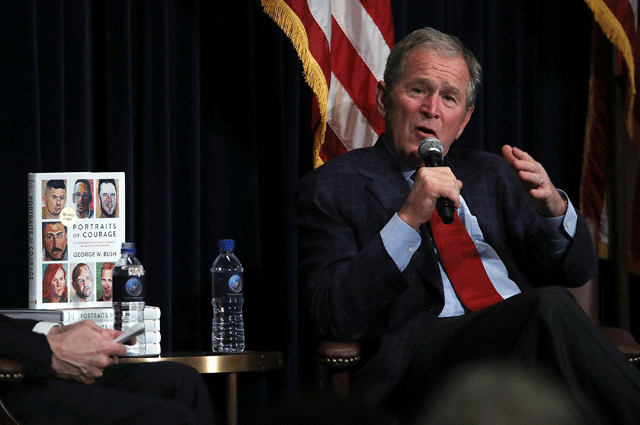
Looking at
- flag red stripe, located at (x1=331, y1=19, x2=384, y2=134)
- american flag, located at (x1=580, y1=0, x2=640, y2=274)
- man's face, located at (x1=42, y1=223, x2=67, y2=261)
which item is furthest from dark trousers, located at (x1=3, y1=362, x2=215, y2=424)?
american flag, located at (x1=580, y1=0, x2=640, y2=274)

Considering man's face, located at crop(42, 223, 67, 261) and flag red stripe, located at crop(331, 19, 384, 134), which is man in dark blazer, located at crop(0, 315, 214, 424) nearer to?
man's face, located at crop(42, 223, 67, 261)

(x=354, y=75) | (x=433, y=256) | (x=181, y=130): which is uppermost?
(x=354, y=75)

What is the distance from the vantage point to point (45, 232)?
2.18 metres

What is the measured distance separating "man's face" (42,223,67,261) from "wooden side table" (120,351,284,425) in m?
0.36

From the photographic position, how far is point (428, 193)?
1.85 m

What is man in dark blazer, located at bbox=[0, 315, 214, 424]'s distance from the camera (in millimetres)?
1484

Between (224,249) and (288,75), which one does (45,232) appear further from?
(288,75)

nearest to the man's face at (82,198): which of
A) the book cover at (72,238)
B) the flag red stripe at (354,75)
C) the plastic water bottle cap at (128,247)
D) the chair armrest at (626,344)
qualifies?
the book cover at (72,238)

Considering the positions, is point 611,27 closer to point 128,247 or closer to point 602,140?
point 602,140

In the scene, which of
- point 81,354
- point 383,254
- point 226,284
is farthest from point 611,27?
point 81,354

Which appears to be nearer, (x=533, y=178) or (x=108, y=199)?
(x=533, y=178)

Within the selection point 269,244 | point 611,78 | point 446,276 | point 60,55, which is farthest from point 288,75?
point 611,78

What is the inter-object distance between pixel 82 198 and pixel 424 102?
106cm

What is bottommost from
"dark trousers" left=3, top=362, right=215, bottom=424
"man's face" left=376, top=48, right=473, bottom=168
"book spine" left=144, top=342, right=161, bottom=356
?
"book spine" left=144, top=342, right=161, bottom=356
